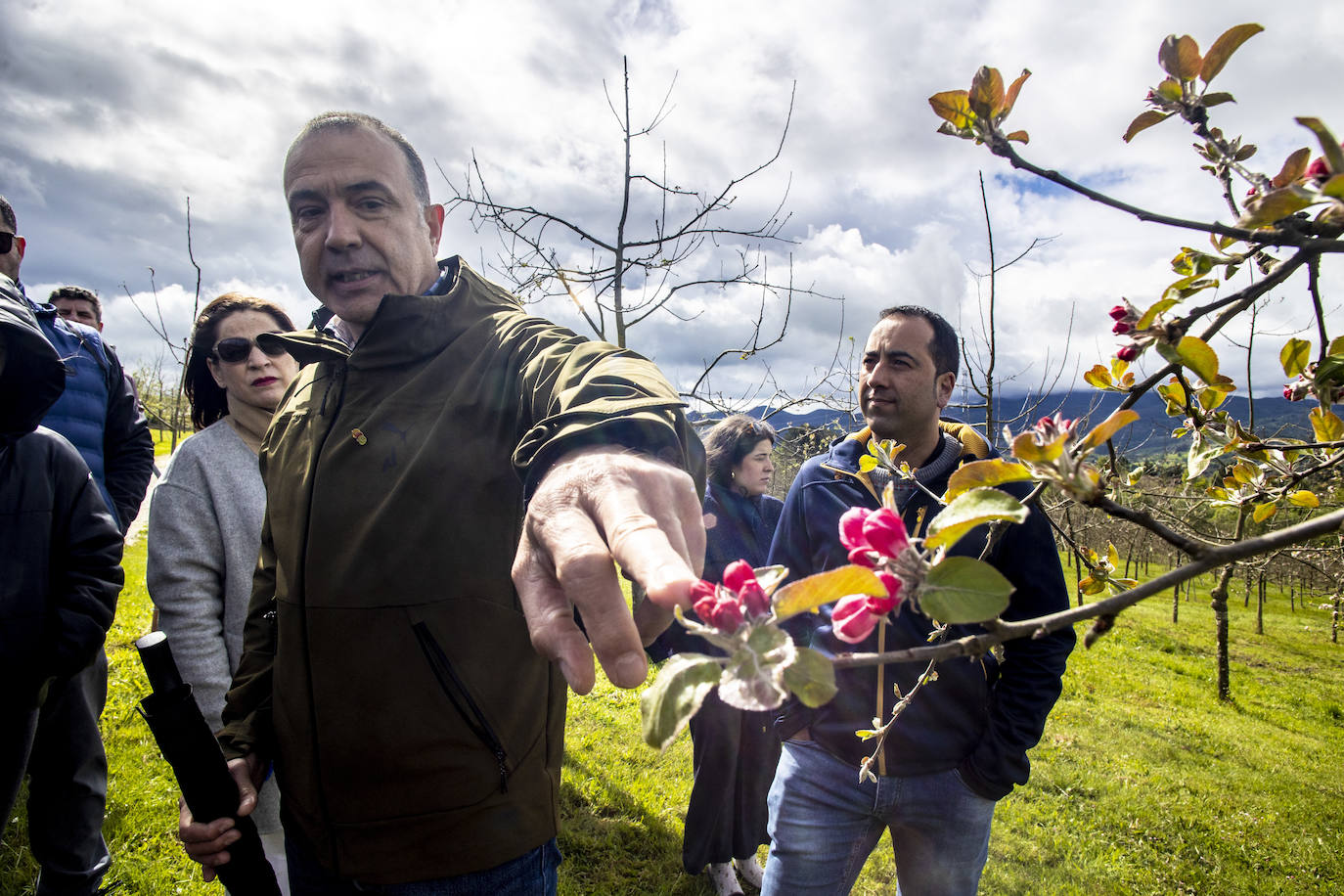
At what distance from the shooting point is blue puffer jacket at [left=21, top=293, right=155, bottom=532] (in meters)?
3.16

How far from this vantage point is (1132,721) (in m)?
9.19

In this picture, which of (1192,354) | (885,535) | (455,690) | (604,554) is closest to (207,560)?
(455,690)

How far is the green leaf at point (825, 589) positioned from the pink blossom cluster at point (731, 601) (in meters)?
0.02

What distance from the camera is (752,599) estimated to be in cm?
59

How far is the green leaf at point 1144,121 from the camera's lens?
3.26 feet

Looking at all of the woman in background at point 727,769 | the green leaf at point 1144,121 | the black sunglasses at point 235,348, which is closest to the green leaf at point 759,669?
the green leaf at point 1144,121

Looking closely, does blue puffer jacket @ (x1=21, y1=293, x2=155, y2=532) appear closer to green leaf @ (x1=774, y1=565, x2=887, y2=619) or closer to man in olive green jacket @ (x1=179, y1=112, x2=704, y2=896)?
man in olive green jacket @ (x1=179, y1=112, x2=704, y2=896)

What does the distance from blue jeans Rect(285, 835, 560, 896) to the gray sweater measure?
2.78 ft

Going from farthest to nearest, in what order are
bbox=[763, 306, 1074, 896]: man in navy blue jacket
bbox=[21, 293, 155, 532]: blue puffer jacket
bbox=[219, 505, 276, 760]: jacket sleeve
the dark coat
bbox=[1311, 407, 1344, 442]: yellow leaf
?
bbox=[21, 293, 155, 532]: blue puffer jacket, bbox=[763, 306, 1074, 896]: man in navy blue jacket, the dark coat, bbox=[219, 505, 276, 760]: jacket sleeve, bbox=[1311, 407, 1344, 442]: yellow leaf

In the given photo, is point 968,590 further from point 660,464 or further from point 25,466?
point 25,466

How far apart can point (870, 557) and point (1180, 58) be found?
0.91m

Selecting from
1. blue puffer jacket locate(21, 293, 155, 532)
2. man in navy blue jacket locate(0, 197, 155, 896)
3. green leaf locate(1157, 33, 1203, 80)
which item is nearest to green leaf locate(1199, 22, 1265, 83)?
green leaf locate(1157, 33, 1203, 80)

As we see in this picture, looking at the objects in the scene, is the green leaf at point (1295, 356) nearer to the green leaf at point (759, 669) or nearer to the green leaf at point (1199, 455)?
the green leaf at point (1199, 455)

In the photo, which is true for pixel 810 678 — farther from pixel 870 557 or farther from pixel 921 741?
pixel 921 741
